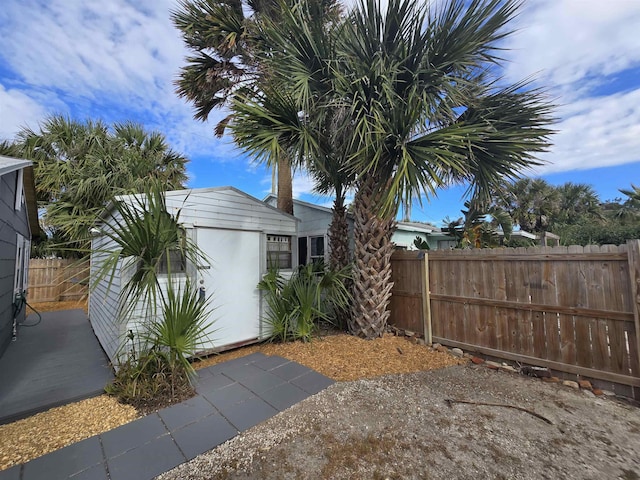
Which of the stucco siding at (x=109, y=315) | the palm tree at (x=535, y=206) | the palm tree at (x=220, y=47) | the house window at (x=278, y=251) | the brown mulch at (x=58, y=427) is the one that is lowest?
the brown mulch at (x=58, y=427)

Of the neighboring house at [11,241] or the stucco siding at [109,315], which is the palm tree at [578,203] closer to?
the stucco siding at [109,315]

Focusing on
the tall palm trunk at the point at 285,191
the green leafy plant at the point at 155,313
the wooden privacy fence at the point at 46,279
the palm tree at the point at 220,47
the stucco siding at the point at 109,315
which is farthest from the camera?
the wooden privacy fence at the point at 46,279

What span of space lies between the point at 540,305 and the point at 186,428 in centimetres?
472

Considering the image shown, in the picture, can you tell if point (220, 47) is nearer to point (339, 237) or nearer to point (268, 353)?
point (339, 237)

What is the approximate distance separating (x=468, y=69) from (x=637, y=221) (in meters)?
17.5

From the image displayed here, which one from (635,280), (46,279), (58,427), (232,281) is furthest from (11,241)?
(635,280)

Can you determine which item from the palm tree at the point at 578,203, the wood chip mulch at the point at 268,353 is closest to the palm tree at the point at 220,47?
the wood chip mulch at the point at 268,353

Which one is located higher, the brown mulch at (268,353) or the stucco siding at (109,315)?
the stucco siding at (109,315)

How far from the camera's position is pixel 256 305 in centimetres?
524

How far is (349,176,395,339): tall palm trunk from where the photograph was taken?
5.10m

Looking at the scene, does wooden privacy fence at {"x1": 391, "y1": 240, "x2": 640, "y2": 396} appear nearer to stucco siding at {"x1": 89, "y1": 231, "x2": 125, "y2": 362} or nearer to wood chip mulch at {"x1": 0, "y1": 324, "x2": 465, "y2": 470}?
wood chip mulch at {"x1": 0, "y1": 324, "x2": 465, "y2": 470}

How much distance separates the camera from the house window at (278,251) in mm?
5594

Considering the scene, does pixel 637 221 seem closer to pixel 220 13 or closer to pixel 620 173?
pixel 620 173

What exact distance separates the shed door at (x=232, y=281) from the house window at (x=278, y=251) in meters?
0.31
